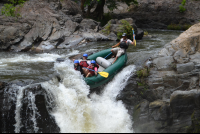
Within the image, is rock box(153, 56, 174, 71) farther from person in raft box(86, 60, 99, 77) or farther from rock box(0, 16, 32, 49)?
rock box(0, 16, 32, 49)

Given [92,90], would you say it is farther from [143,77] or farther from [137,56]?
[137,56]

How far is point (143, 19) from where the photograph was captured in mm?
17281

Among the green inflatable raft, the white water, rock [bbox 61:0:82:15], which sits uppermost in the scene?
rock [bbox 61:0:82:15]

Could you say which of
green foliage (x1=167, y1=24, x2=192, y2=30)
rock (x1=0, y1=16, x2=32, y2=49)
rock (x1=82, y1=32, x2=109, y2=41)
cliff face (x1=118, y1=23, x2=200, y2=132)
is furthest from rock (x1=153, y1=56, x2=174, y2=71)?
green foliage (x1=167, y1=24, x2=192, y2=30)

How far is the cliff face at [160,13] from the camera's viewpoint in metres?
16.3

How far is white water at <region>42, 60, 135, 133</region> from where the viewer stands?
4770mm

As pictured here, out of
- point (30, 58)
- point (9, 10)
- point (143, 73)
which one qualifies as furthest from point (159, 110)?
point (9, 10)

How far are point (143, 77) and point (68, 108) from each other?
90.0 inches

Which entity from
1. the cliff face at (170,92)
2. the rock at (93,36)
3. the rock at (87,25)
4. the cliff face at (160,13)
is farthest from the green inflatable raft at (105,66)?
the cliff face at (160,13)

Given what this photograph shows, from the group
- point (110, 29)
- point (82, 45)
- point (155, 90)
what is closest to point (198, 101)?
point (155, 90)

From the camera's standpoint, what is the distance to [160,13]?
17.2 metres

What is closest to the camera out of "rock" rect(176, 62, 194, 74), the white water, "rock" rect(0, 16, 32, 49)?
the white water

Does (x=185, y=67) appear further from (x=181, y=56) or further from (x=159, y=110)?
(x=159, y=110)

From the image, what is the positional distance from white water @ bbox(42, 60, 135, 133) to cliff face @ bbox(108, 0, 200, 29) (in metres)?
12.4
